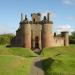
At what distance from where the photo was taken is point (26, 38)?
3179 inches

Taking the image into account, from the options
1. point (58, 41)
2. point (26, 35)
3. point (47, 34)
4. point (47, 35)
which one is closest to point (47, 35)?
point (47, 35)

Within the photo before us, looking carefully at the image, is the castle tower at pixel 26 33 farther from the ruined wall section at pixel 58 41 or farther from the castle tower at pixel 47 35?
the ruined wall section at pixel 58 41

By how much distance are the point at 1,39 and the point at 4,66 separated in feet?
344

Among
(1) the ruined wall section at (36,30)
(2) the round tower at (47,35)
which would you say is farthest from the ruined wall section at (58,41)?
(1) the ruined wall section at (36,30)

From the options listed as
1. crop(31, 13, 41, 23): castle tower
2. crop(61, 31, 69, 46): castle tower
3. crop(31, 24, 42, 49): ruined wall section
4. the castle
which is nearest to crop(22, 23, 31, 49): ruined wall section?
the castle

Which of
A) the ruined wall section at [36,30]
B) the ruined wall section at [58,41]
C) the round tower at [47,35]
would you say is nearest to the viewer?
the round tower at [47,35]

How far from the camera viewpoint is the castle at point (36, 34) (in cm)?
8019

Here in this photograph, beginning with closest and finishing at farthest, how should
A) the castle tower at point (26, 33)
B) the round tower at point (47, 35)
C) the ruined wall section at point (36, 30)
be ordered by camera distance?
the round tower at point (47, 35) < the castle tower at point (26, 33) < the ruined wall section at point (36, 30)

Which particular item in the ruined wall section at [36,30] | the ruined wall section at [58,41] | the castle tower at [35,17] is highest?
the castle tower at [35,17]

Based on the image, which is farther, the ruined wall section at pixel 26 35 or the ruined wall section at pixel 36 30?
the ruined wall section at pixel 36 30

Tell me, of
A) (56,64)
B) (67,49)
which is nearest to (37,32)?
(67,49)

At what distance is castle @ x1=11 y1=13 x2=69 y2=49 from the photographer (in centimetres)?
8019

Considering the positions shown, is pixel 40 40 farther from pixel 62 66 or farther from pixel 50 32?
pixel 62 66

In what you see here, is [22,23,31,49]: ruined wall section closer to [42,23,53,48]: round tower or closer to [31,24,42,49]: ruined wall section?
[31,24,42,49]: ruined wall section
